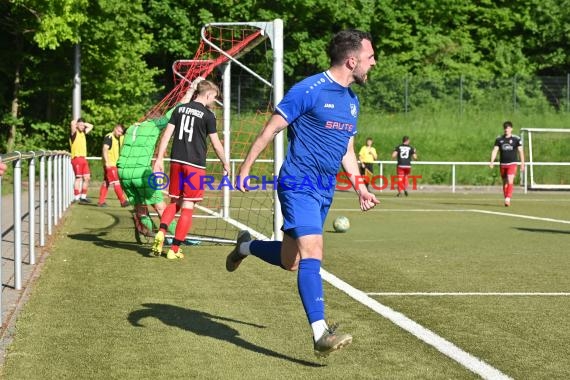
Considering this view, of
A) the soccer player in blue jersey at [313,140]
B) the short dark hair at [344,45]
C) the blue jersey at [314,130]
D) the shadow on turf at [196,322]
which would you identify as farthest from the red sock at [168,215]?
the short dark hair at [344,45]

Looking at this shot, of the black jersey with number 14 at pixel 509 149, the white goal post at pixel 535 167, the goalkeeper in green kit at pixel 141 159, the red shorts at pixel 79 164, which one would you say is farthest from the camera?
the white goal post at pixel 535 167

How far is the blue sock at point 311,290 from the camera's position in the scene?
6250mm

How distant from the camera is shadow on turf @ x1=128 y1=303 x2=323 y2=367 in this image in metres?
6.78

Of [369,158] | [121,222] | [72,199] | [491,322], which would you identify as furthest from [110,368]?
[369,158]

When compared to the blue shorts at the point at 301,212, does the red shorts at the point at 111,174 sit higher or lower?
higher

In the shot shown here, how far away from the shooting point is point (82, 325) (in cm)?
734

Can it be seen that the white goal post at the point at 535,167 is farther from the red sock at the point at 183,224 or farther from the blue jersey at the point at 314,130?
the blue jersey at the point at 314,130

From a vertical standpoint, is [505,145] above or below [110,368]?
above

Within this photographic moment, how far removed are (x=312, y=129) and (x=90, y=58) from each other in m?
29.2

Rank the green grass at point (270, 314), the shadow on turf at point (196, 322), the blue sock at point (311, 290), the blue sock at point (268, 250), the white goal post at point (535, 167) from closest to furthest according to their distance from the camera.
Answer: the green grass at point (270, 314), the blue sock at point (311, 290), the shadow on turf at point (196, 322), the blue sock at point (268, 250), the white goal post at point (535, 167)

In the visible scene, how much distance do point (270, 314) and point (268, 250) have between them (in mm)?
864

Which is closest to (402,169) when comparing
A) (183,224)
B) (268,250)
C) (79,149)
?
(79,149)

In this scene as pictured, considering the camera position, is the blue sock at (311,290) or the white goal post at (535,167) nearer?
the blue sock at (311,290)

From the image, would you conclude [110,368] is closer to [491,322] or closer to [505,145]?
[491,322]
